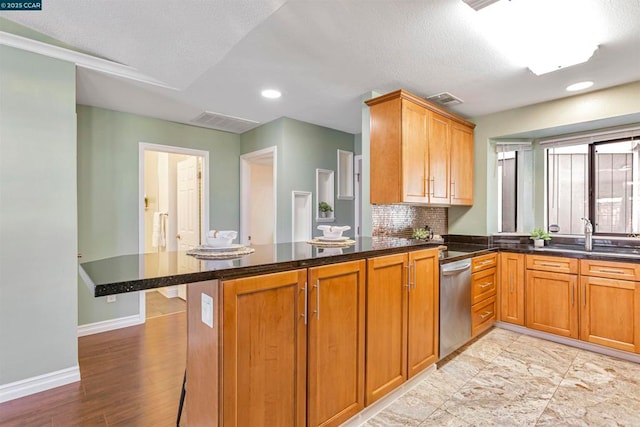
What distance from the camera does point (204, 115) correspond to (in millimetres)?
3873

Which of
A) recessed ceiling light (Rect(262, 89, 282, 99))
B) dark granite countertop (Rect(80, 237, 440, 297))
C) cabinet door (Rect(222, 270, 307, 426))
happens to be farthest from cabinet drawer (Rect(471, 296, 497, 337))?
recessed ceiling light (Rect(262, 89, 282, 99))

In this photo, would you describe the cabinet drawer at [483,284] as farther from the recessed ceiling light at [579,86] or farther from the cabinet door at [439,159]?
the recessed ceiling light at [579,86]

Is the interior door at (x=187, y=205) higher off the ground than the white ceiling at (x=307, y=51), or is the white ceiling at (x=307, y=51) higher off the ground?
the white ceiling at (x=307, y=51)

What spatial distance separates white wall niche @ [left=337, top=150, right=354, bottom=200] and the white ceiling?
1.23 m

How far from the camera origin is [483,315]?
10.7ft

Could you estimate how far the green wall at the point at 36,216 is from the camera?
2.20 meters

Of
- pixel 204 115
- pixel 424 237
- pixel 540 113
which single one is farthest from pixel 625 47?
pixel 204 115

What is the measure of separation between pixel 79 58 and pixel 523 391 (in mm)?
4321

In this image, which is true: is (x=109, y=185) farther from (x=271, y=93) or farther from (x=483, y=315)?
(x=483, y=315)

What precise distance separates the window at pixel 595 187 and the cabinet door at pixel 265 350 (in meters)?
3.81

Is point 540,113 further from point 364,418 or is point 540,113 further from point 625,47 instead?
point 364,418

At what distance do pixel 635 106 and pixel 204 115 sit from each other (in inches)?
178

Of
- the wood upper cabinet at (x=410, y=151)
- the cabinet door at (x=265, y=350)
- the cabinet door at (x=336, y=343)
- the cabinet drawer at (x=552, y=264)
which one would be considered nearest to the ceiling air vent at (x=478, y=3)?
the wood upper cabinet at (x=410, y=151)

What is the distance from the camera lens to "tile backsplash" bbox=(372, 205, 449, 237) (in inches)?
128
